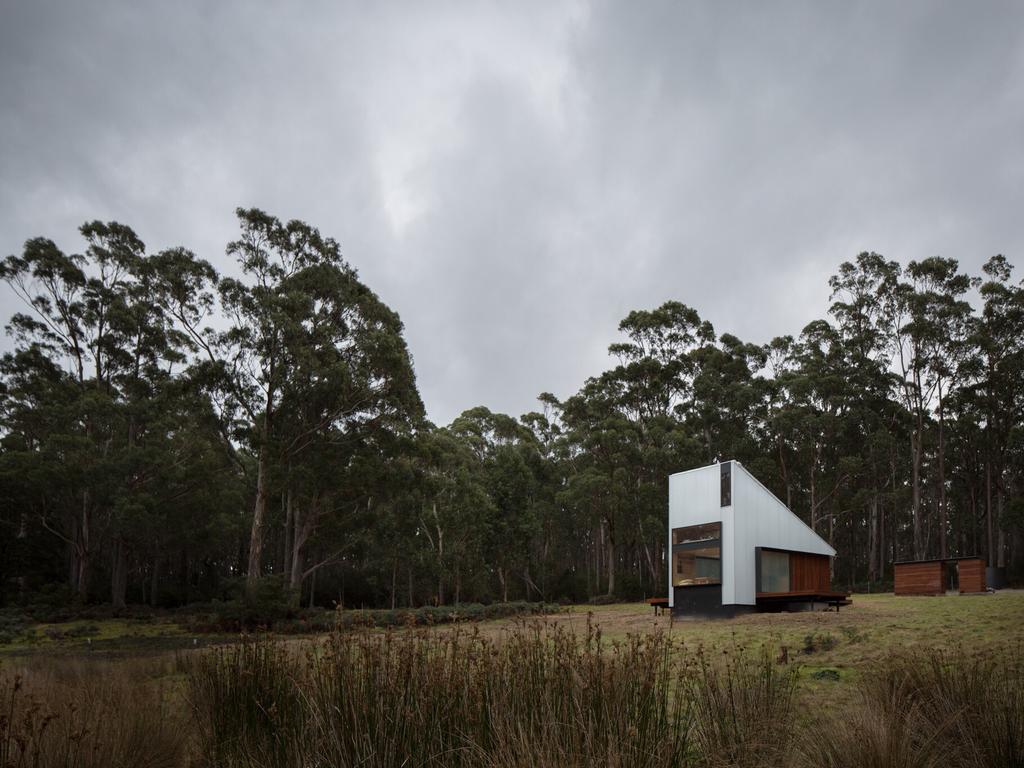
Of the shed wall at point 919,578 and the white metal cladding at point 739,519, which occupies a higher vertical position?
the white metal cladding at point 739,519

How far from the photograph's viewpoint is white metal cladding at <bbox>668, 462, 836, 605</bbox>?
16359 millimetres

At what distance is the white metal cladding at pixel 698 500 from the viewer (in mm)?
16875

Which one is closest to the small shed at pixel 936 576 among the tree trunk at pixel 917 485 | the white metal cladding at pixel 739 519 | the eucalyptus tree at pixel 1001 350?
the white metal cladding at pixel 739 519

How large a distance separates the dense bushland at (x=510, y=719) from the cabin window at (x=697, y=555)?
12471mm

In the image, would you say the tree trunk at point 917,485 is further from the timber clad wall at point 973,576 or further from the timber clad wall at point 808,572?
the timber clad wall at point 808,572

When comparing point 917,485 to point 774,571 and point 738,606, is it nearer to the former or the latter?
point 774,571

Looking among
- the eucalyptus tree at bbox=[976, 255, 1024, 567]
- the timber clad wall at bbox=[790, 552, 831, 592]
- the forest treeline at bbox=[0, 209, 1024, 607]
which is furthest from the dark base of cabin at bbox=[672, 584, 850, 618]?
the eucalyptus tree at bbox=[976, 255, 1024, 567]

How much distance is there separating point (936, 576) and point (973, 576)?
0.90m

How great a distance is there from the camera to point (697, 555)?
17391 mm

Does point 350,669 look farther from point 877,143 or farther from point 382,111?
point 877,143

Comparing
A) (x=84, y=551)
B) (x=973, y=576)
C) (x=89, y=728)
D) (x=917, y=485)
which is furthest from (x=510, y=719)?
(x=917, y=485)

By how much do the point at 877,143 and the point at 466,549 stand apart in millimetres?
23658

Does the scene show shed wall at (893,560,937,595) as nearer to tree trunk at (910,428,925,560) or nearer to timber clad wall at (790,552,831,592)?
timber clad wall at (790,552,831,592)

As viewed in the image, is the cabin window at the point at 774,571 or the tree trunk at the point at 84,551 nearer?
the cabin window at the point at 774,571
